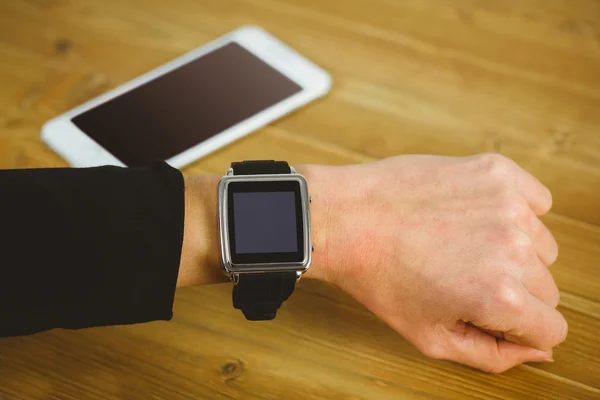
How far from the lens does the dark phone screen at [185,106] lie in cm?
91

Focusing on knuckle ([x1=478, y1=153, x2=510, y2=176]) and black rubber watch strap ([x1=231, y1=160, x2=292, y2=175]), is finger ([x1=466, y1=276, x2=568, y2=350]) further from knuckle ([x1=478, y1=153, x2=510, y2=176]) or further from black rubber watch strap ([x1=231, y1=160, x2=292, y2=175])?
black rubber watch strap ([x1=231, y1=160, x2=292, y2=175])

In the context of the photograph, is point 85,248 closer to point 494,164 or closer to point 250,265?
point 250,265

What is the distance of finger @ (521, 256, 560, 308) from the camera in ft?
2.43

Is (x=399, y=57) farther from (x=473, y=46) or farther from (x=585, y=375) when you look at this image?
(x=585, y=375)

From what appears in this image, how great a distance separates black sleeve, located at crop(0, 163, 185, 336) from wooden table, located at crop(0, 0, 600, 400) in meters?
0.07

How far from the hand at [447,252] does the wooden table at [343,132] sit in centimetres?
4

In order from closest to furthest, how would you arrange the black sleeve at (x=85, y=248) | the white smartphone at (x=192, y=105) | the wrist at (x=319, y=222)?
1. the black sleeve at (x=85, y=248)
2. the wrist at (x=319, y=222)
3. the white smartphone at (x=192, y=105)

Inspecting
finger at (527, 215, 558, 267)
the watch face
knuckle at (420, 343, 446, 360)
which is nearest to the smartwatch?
the watch face

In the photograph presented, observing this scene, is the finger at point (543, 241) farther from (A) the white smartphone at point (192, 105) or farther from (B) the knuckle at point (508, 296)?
(A) the white smartphone at point (192, 105)

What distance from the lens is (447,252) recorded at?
0.74m

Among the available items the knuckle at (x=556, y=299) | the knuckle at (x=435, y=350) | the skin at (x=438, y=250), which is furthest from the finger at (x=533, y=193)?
the knuckle at (x=435, y=350)

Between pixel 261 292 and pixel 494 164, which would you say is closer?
pixel 261 292

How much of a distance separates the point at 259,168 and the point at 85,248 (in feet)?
0.74

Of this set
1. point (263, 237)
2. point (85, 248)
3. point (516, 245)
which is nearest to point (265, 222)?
point (263, 237)
